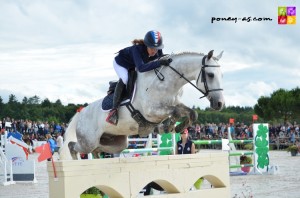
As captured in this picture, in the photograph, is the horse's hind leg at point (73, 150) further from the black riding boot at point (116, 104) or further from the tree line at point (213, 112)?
the tree line at point (213, 112)

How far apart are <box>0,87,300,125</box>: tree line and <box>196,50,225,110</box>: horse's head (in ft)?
107

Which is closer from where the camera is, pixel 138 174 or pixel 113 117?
pixel 138 174

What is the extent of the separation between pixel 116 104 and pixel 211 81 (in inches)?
54.9

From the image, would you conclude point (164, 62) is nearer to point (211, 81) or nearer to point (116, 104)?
point (211, 81)

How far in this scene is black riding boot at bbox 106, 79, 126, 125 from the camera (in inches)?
283

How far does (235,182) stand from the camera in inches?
536

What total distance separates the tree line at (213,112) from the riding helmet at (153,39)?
3214cm

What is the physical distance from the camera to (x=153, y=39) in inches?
273

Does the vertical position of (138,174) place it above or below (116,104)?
below

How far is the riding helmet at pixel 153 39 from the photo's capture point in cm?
691

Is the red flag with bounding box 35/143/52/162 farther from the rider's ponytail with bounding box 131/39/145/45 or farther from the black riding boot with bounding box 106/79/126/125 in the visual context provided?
the rider's ponytail with bounding box 131/39/145/45

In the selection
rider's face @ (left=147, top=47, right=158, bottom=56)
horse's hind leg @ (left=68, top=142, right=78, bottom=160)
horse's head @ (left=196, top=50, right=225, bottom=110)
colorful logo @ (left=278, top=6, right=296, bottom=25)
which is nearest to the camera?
horse's head @ (left=196, top=50, right=225, bottom=110)

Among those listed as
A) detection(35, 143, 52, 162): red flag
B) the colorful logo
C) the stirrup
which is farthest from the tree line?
detection(35, 143, 52, 162): red flag

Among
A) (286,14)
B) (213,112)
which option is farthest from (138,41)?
(213,112)
